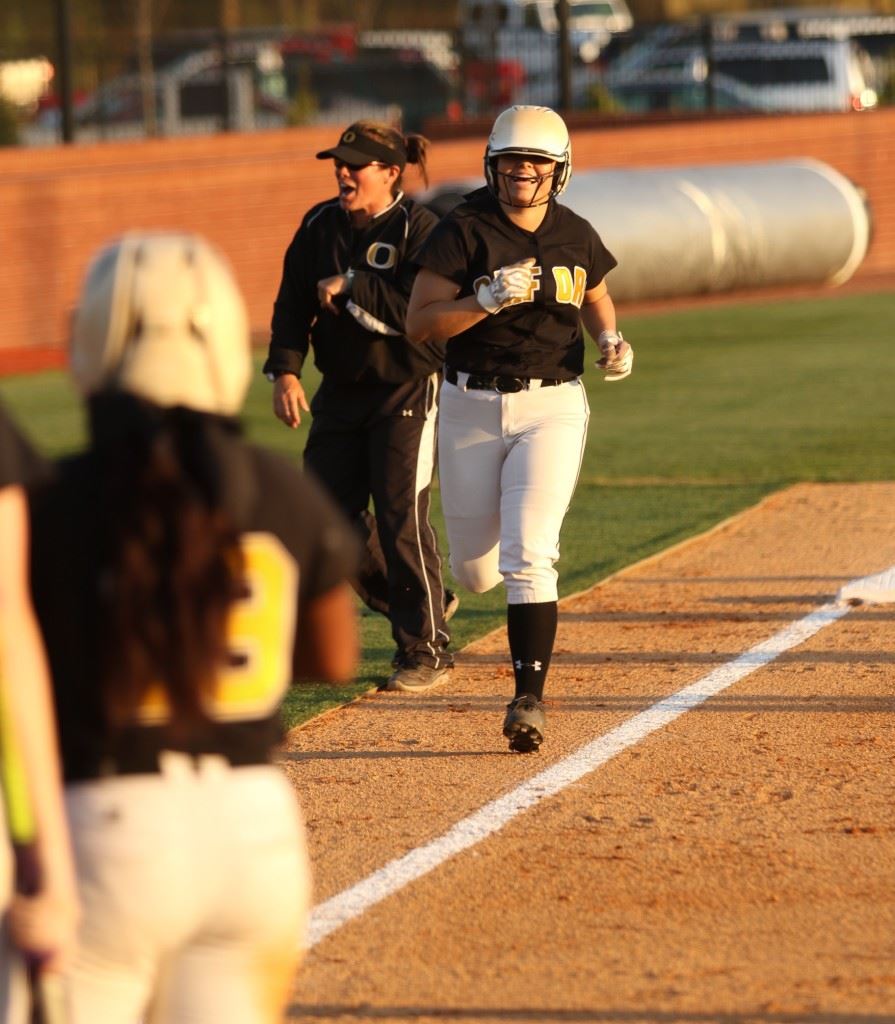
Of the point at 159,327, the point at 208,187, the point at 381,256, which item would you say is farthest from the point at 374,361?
the point at 208,187

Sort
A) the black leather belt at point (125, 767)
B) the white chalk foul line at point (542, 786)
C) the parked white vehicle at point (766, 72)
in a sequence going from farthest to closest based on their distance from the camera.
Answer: the parked white vehicle at point (766, 72), the white chalk foul line at point (542, 786), the black leather belt at point (125, 767)

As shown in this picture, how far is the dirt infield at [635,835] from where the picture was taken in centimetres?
463

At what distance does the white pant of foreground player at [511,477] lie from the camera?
6.60 meters

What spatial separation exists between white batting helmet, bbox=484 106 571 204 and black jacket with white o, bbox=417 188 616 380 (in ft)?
0.48

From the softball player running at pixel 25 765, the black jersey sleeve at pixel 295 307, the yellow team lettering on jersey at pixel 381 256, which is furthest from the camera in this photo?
the black jersey sleeve at pixel 295 307

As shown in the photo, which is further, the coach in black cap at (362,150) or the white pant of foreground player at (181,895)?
the coach in black cap at (362,150)

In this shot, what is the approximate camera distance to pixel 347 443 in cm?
762

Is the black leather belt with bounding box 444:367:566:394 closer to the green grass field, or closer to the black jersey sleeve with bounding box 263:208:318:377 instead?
the black jersey sleeve with bounding box 263:208:318:377

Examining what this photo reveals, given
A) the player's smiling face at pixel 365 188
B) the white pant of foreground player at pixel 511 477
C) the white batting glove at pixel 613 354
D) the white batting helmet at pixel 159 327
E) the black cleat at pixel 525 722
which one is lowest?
the black cleat at pixel 525 722

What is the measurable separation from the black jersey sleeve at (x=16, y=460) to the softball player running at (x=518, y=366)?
3.81 metres

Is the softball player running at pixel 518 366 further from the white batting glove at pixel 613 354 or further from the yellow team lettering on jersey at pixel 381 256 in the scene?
the yellow team lettering on jersey at pixel 381 256

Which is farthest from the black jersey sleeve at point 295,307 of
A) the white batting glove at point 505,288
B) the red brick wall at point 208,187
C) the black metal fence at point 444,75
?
the black metal fence at point 444,75

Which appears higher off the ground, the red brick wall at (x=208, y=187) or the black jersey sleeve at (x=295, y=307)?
the black jersey sleeve at (x=295, y=307)

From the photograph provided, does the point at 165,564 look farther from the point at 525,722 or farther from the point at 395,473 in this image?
the point at 395,473
